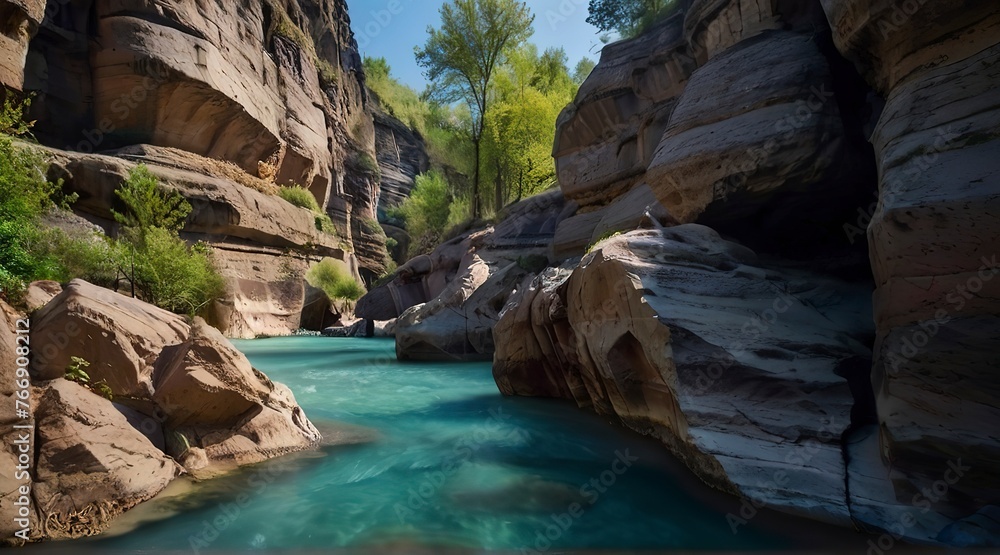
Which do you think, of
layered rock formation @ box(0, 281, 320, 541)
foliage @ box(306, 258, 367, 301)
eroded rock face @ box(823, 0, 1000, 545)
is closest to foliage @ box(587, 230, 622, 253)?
eroded rock face @ box(823, 0, 1000, 545)

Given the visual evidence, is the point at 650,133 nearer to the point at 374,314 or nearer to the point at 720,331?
the point at 720,331

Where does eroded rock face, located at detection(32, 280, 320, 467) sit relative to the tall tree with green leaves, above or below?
below

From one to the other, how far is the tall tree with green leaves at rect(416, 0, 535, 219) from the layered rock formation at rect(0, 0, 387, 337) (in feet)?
25.4

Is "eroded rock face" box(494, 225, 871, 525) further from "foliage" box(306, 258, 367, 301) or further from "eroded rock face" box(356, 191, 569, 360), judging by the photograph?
"foliage" box(306, 258, 367, 301)

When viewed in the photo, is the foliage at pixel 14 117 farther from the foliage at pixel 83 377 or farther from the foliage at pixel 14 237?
the foliage at pixel 83 377

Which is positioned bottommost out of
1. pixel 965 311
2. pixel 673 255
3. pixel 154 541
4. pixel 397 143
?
pixel 154 541

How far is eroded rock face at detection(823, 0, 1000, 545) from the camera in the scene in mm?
2900

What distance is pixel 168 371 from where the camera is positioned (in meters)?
4.19

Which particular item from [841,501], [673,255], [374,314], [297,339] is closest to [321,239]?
[374,314]

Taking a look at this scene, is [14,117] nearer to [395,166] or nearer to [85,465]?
[85,465]

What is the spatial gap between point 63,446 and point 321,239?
2147 cm

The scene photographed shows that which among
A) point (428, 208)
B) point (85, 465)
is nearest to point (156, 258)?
point (85, 465)

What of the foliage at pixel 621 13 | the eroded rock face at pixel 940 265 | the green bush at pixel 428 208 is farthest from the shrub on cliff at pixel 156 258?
the green bush at pixel 428 208

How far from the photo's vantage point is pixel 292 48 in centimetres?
2609
